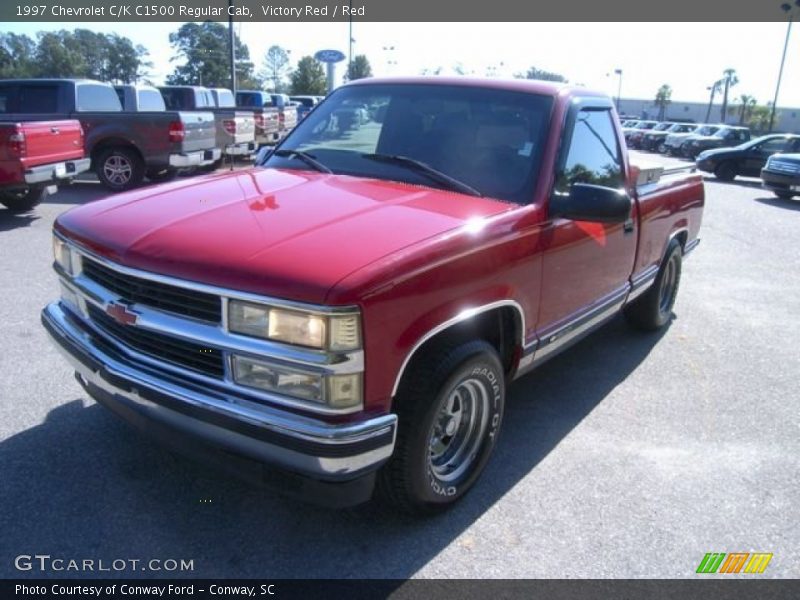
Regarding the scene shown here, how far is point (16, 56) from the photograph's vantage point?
83.5 m

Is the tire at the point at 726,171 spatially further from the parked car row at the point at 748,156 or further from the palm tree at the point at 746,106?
the palm tree at the point at 746,106

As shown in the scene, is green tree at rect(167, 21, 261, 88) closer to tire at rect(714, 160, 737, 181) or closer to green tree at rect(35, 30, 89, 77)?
green tree at rect(35, 30, 89, 77)

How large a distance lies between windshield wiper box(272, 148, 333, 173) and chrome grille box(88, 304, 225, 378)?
4.81ft

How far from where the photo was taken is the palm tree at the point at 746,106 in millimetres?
96562

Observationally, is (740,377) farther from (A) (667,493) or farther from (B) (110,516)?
(B) (110,516)

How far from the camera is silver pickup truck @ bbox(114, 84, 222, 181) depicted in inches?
463

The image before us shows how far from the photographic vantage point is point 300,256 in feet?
7.74

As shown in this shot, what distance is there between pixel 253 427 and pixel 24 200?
9146mm

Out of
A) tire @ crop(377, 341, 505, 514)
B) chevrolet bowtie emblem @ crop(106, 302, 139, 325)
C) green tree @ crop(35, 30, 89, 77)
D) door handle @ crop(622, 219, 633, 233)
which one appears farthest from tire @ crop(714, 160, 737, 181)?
green tree @ crop(35, 30, 89, 77)

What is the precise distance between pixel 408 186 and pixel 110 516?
2086 millimetres

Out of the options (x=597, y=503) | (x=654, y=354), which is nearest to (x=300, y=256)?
(x=597, y=503)


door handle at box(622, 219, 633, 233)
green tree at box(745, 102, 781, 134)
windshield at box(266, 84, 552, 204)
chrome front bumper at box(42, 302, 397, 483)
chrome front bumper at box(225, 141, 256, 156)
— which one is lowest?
green tree at box(745, 102, 781, 134)

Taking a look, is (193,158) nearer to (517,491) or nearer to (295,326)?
(517,491)

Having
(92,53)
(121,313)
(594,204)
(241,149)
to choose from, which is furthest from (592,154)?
(92,53)
